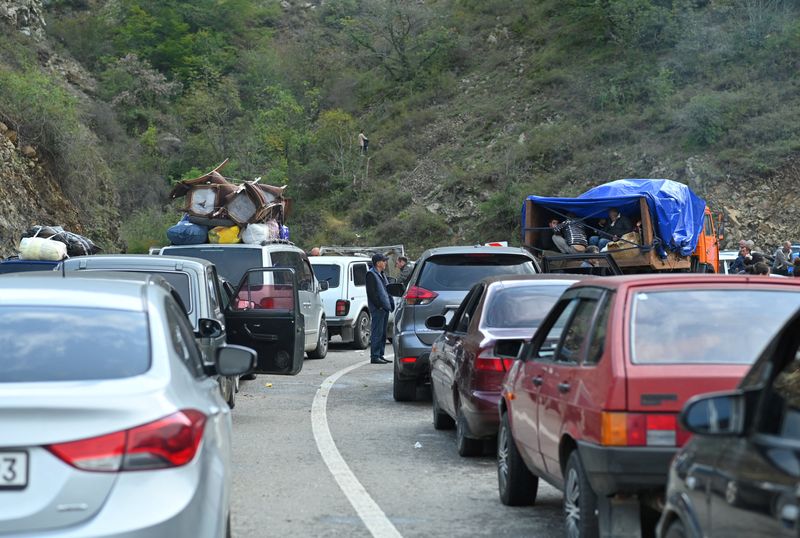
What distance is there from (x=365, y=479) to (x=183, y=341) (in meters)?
3.66

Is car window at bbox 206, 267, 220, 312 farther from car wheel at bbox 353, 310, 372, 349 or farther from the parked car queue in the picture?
car wheel at bbox 353, 310, 372, 349

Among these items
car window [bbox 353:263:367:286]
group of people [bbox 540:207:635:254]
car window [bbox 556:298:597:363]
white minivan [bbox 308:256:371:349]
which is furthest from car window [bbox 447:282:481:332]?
car window [bbox 353:263:367:286]

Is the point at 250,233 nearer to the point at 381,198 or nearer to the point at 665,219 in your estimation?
the point at 665,219

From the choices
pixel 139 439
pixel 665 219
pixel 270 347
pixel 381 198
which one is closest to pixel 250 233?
pixel 665 219

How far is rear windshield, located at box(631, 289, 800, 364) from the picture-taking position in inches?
236

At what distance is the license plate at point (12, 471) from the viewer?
420 centimetres

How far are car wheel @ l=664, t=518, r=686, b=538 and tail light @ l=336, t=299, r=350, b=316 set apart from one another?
2012cm

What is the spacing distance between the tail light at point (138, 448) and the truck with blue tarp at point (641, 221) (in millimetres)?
17095

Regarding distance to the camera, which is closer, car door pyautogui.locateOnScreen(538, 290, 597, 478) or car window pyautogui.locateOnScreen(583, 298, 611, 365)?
car window pyautogui.locateOnScreen(583, 298, 611, 365)

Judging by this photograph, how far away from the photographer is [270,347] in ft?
42.3

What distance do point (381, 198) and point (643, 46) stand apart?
44.4 feet

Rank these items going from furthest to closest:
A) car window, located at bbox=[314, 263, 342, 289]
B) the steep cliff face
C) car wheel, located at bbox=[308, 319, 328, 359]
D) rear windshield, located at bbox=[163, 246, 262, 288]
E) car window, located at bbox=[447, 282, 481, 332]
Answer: the steep cliff face → car window, located at bbox=[314, 263, 342, 289] → car wheel, located at bbox=[308, 319, 328, 359] → rear windshield, located at bbox=[163, 246, 262, 288] → car window, located at bbox=[447, 282, 481, 332]

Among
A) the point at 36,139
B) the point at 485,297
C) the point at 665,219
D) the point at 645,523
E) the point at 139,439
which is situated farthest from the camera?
the point at 36,139

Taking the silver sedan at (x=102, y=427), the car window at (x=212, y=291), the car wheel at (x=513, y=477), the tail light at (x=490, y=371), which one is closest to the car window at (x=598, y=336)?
the car wheel at (x=513, y=477)
